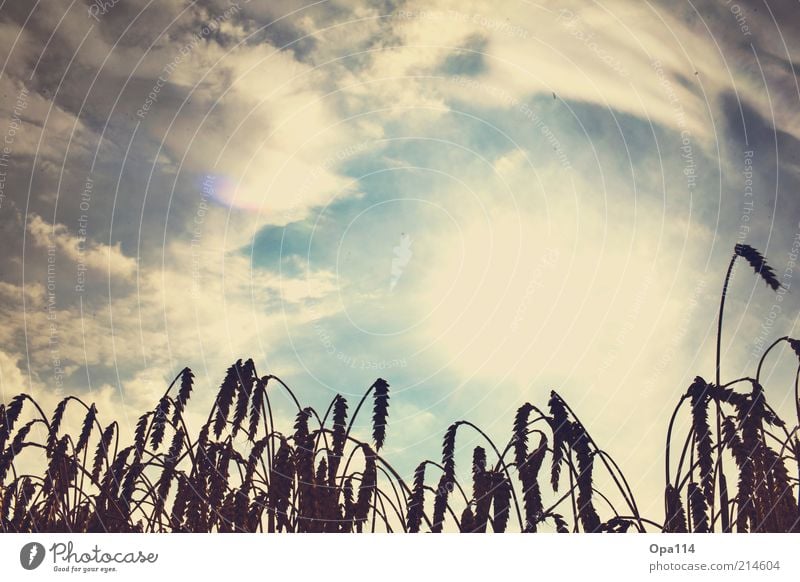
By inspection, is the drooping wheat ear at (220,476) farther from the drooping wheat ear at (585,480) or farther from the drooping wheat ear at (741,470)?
the drooping wheat ear at (741,470)

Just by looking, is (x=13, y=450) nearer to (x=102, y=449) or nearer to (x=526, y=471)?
(x=102, y=449)

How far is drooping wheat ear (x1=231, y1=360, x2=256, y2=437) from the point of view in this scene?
4715mm

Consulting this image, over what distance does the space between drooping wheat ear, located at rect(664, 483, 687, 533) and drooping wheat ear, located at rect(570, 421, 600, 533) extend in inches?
28.4

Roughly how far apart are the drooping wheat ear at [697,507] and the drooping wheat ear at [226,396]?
3497 millimetres

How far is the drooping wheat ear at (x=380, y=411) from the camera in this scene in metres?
4.55

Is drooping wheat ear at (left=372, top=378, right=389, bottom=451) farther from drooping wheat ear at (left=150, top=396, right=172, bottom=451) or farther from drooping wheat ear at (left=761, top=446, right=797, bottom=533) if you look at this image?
drooping wheat ear at (left=761, top=446, right=797, bottom=533)
